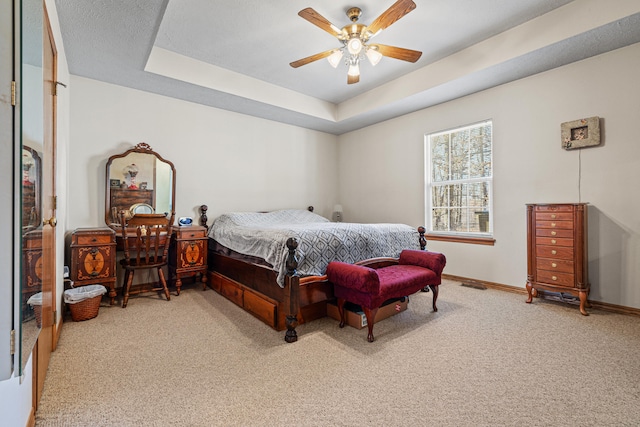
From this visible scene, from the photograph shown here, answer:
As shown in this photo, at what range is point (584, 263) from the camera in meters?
2.87

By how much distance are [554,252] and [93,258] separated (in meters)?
4.74

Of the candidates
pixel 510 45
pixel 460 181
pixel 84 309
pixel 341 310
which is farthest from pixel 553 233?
pixel 84 309

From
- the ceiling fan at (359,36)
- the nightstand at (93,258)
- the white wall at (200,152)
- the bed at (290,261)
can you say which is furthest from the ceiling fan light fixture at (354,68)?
the nightstand at (93,258)

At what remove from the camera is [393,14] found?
2355 millimetres

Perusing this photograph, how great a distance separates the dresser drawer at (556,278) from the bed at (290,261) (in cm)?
121

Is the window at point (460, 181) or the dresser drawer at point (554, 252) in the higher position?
the window at point (460, 181)

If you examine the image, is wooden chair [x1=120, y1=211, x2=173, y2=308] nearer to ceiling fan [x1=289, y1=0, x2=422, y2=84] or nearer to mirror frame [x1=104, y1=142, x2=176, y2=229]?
mirror frame [x1=104, y1=142, x2=176, y2=229]

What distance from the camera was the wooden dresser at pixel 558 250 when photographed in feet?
9.32

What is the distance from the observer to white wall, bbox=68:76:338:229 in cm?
350

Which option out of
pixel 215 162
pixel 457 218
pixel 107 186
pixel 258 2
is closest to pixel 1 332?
pixel 258 2

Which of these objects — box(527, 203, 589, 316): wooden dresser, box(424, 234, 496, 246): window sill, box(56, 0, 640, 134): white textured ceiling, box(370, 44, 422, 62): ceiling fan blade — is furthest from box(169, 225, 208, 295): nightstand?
box(527, 203, 589, 316): wooden dresser

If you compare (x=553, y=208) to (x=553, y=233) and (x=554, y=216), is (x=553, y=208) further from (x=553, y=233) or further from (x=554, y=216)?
(x=553, y=233)

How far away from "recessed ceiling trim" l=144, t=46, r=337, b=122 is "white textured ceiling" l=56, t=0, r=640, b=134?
1 centimetres

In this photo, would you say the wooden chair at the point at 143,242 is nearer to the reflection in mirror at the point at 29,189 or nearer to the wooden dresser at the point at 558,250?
the reflection in mirror at the point at 29,189
